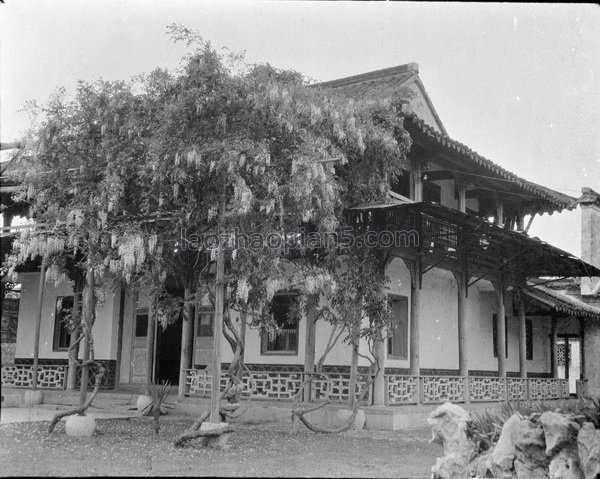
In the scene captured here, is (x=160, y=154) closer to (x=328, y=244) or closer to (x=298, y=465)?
(x=328, y=244)

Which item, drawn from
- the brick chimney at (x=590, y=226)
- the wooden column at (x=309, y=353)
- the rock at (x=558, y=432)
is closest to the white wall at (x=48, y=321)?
the wooden column at (x=309, y=353)

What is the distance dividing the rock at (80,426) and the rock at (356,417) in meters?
4.12

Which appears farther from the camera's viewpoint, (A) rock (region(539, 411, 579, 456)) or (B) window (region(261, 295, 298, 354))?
(B) window (region(261, 295, 298, 354))

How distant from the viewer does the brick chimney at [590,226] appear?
24.4 metres

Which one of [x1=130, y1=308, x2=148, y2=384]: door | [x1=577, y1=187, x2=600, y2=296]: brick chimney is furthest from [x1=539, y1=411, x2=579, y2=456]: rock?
[x1=577, y1=187, x2=600, y2=296]: brick chimney

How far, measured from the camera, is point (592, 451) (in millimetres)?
5668

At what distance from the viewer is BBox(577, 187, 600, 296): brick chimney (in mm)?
24406

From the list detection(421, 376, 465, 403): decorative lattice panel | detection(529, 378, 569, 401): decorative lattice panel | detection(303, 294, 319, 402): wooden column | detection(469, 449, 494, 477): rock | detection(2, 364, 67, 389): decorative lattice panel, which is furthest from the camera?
detection(529, 378, 569, 401): decorative lattice panel

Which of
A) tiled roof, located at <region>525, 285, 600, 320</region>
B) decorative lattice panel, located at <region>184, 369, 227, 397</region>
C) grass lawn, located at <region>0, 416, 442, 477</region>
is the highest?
tiled roof, located at <region>525, 285, 600, 320</region>

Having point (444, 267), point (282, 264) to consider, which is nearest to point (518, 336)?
point (444, 267)

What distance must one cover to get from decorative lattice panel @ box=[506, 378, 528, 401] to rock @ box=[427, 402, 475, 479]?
434 inches

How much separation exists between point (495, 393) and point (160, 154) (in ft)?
35.1

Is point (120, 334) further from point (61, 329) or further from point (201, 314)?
point (201, 314)

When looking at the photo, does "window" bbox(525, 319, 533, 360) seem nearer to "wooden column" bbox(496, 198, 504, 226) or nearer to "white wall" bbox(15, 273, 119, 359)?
"wooden column" bbox(496, 198, 504, 226)
